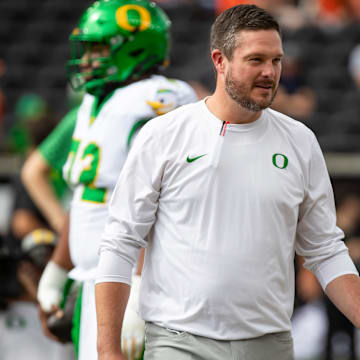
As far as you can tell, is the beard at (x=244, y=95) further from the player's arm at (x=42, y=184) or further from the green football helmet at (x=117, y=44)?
the player's arm at (x=42, y=184)

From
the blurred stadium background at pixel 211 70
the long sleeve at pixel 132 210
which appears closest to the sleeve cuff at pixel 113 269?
the long sleeve at pixel 132 210

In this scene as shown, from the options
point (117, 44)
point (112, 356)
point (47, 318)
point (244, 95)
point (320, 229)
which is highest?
point (244, 95)

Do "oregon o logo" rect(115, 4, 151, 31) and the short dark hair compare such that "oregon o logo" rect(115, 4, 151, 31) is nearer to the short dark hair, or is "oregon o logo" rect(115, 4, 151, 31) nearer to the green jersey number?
the green jersey number

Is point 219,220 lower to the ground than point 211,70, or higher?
higher

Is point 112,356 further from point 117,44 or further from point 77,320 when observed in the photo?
point 117,44

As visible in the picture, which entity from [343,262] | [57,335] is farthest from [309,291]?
[343,262]

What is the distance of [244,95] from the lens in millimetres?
2879

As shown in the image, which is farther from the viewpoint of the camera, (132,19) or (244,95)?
(132,19)

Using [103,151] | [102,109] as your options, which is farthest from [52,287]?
[102,109]

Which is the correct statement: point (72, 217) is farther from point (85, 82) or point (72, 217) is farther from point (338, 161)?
point (338, 161)

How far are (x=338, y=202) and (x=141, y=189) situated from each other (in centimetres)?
540

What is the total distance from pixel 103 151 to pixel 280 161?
1.03m

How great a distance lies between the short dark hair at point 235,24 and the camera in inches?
113

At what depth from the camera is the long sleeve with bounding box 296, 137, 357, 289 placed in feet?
9.93
